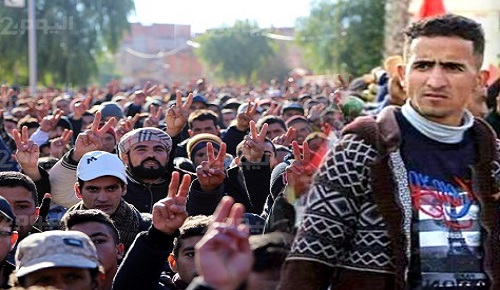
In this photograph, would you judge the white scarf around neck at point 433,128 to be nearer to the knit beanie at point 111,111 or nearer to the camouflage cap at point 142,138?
the camouflage cap at point 142,138

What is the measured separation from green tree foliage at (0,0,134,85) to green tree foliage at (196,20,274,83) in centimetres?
2160

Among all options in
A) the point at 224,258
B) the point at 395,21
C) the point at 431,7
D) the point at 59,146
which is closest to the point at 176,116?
the point at 59,146

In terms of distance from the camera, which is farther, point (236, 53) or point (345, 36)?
point (236, 53)

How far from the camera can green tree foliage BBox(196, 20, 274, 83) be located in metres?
64.7

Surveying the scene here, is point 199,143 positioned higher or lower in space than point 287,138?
lower

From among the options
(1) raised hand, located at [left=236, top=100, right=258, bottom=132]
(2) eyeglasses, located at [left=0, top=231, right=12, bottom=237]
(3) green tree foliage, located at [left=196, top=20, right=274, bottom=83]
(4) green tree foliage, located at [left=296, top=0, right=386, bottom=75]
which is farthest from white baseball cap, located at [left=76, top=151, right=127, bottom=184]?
(3) green tree foliage, located at [left=196, top=20, right=274, bottom=83]

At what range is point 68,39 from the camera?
135 feet

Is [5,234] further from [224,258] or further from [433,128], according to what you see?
[224,258]

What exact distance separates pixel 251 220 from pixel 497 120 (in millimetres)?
3338

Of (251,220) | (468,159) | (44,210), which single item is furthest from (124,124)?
(468,159)

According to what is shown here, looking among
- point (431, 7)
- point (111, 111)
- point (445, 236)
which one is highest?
point (431, 7)

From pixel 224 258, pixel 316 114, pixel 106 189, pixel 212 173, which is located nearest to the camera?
pixel 224 258

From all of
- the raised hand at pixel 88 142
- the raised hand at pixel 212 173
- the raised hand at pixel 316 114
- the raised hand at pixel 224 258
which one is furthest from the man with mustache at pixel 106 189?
the raised hand at pixel 316 114

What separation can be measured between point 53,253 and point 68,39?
3808 centimetres
